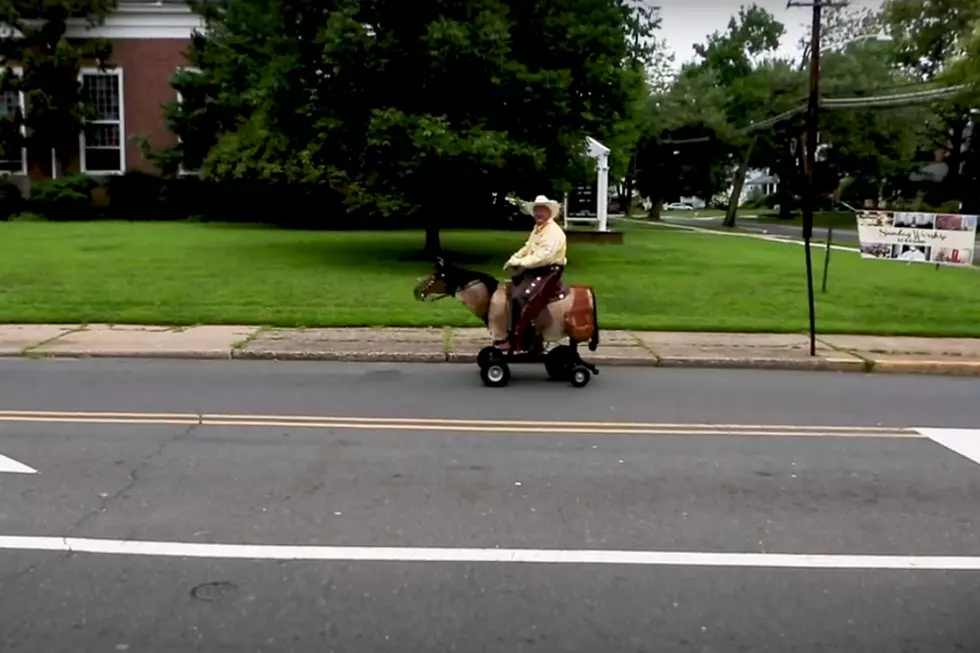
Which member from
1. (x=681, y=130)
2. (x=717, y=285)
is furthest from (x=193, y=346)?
(x=681, y=130)

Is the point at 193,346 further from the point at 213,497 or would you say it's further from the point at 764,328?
the point at 764,328

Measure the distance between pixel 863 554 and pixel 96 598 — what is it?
376 centimetres

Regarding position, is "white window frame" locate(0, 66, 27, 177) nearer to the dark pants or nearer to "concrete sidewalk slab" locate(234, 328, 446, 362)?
"concrete sidewalk slab" locate(234, 328, 446, 362)

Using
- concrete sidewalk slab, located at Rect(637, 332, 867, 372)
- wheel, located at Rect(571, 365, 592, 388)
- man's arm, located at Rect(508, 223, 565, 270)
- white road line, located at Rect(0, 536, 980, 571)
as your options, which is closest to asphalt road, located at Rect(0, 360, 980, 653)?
white road line, located at Rect(0, 536, 980, 571)

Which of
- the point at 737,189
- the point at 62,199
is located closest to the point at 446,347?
the point at 62,199

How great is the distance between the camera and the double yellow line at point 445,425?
26.9ft

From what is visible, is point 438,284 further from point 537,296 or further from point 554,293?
point 554,293

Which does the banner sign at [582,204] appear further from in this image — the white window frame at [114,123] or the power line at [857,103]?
the white window frame at [114,123]

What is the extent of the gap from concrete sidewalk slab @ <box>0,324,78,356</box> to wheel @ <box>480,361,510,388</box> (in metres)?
5.44

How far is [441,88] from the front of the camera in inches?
830

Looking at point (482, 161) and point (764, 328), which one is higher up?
point (482, 161)

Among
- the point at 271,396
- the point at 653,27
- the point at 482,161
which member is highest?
the point at 653,27

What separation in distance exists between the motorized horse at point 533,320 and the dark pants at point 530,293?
0.06m

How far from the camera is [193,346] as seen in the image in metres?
12.1
